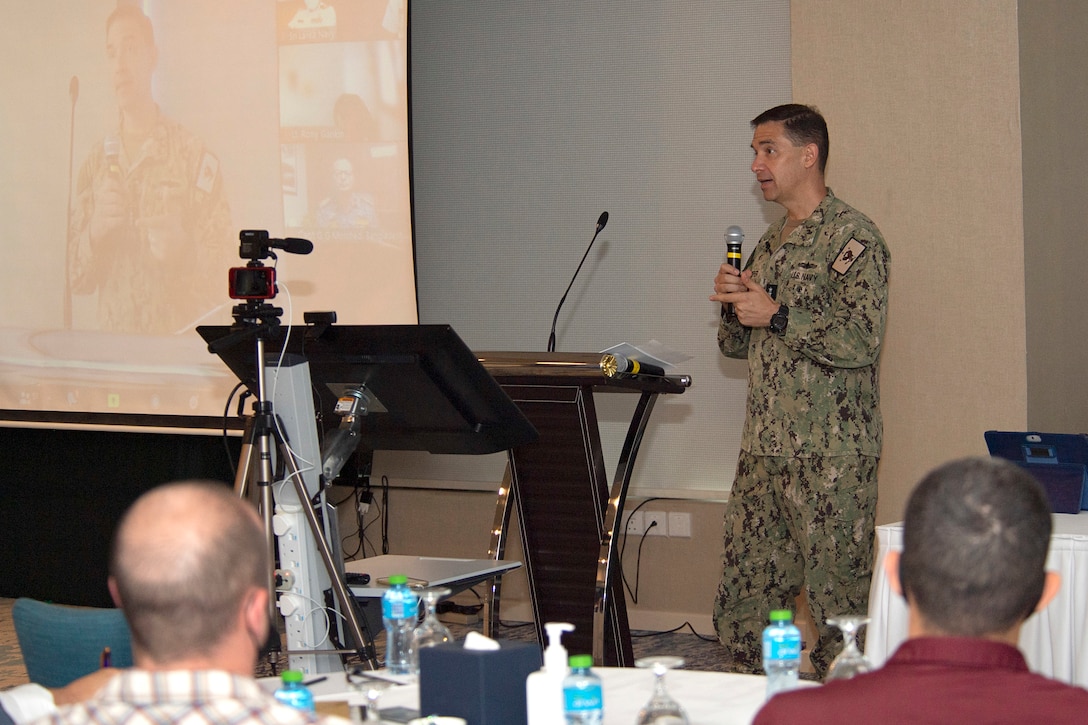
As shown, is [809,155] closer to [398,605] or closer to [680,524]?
[680,524]

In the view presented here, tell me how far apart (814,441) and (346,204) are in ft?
6.72

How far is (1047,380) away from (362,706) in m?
3.05

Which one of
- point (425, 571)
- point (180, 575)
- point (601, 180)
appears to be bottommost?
point (425, 571)

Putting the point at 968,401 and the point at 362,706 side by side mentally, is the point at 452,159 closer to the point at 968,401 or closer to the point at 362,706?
the point at 968,401

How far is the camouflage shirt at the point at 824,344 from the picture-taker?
11.4 ft

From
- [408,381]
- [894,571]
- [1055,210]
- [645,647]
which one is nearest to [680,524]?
[645,647]

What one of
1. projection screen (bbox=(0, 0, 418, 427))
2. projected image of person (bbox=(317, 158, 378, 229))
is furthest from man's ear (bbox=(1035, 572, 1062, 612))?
projected image of person (bbox=(317, 158, 378, 229))

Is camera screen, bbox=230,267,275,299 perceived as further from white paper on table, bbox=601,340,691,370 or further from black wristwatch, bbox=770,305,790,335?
black wristwatch, bbox=770,305,790,335

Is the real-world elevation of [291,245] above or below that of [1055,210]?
below

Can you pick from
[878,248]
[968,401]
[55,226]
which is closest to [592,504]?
[878,248]

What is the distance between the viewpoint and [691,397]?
14.8 feet

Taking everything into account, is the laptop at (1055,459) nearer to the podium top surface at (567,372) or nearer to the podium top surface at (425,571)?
the podium top surface at (567,372)

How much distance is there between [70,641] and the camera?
1884 millimetres

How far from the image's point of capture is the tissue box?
1468 millimetres
